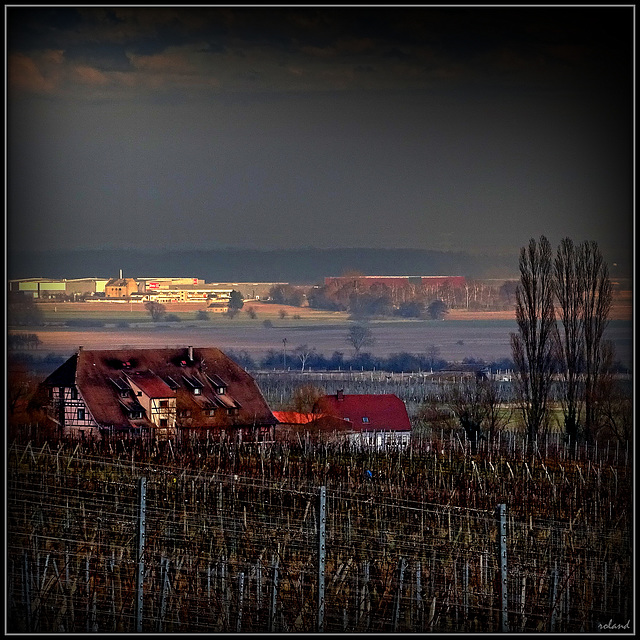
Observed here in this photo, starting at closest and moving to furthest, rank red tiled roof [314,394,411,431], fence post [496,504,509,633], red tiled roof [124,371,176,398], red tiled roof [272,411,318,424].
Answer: fence post [496,504,509,633] → red tiled roof [124,371,176,398] → red tiled roof [272,411,318,424] → red tiled roof [314,394,411,431]

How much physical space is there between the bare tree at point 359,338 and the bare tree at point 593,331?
2032 millimetres

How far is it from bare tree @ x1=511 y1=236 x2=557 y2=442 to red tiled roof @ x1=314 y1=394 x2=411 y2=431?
1393mm

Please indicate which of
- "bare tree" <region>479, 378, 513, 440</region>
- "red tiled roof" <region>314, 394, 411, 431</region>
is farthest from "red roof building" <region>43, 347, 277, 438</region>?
"bare tree" <region>479, 378, 513, 440</region>

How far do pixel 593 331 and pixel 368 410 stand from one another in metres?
2.36

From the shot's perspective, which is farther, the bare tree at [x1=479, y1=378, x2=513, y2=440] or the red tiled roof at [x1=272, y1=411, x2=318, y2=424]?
the bare tree at [x1=479, y1=378, x2=513, y2=440]

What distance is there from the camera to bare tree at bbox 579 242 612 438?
955 cm

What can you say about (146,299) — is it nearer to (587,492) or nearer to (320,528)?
(587,492)

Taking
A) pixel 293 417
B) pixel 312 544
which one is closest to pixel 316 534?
pixel 312 544

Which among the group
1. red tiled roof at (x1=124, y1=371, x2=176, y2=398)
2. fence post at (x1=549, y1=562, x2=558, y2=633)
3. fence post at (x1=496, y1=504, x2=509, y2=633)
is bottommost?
fence post at (x1=549, y1=562, x2=558, y2=633)

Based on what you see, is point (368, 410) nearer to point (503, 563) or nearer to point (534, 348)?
point (534, 348)

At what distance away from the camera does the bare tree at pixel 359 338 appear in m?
9.23

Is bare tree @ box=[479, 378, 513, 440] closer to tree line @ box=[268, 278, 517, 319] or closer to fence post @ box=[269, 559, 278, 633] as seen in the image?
tree line @ box=[268, 278, 517, 319]

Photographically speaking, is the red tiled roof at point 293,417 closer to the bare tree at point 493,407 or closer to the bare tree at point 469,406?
the bare tree at point 469,406

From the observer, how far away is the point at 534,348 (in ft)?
33.1
